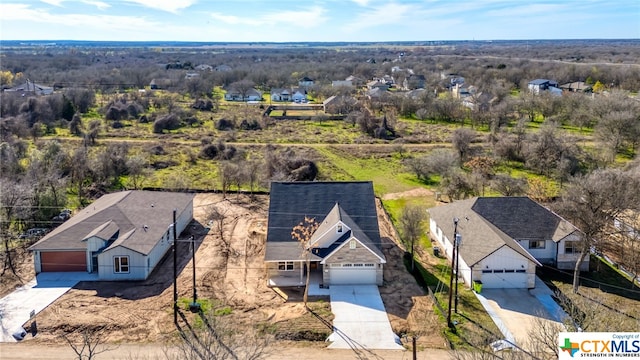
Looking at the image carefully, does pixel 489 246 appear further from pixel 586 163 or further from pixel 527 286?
pixel 586 163

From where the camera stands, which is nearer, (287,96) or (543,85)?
(543,85)

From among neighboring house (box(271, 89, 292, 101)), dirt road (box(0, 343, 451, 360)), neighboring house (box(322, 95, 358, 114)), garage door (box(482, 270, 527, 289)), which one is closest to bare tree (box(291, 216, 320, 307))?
dirt road (box(0, 343, 451, 360))

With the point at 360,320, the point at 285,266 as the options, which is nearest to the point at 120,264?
the point at 285,266

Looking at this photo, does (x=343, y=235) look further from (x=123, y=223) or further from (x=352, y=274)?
(x=123, y=223)

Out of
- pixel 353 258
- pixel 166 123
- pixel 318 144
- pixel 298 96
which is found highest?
pixel 298 96

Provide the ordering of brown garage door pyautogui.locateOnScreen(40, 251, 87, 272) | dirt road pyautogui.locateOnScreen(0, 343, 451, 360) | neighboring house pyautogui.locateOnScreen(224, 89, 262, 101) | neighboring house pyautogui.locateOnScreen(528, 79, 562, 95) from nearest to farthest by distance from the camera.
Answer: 1. dirt road pyautogui.locateOnScreen(0, 343, 451, 360)
2. brown garage door pyautogui.locateOnScreen(40, 251, 87, 272)
3. neighboring house pyautogui.locateOnScreen(528, 79, 562, 95)
4. neighboring house pyautogui.locateOnScreen(224, 89, 262, 101)

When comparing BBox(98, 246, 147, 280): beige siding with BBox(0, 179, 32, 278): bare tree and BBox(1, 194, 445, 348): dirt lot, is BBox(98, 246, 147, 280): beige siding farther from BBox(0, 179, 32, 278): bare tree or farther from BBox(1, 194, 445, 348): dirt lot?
BBox(0, 179, 32, 278): bare tree
